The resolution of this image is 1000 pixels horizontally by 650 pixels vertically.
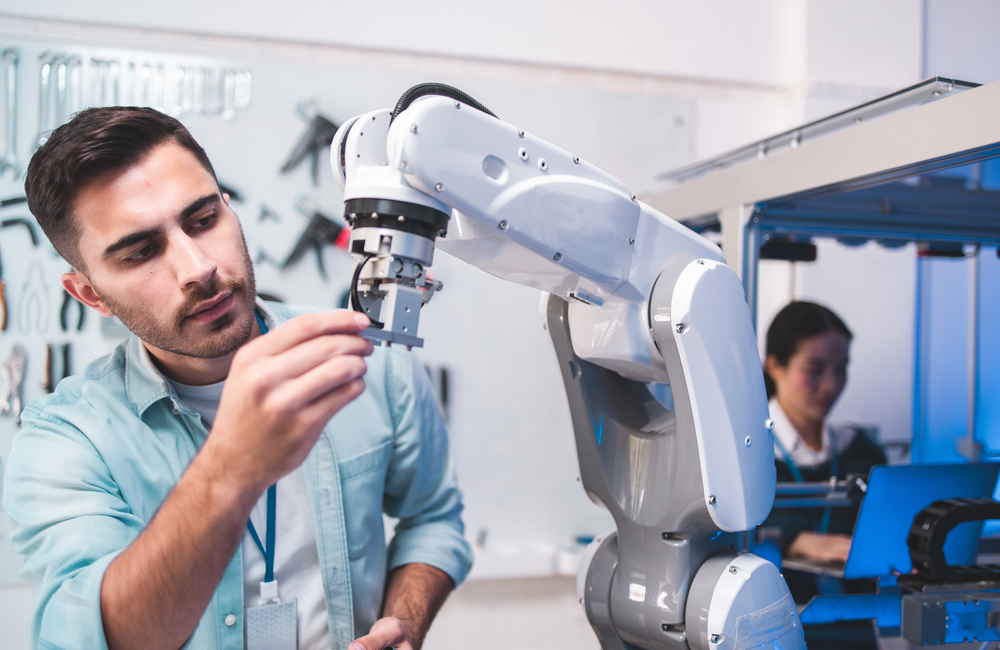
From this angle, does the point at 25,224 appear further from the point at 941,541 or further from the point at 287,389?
the point at 941,541

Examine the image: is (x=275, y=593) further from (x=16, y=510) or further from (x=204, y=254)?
(x=204, y=254)

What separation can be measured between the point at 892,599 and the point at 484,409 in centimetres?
121

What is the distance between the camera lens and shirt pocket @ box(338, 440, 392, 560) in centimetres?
109

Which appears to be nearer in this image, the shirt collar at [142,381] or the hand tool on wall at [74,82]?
the shirt collar at [142,381]

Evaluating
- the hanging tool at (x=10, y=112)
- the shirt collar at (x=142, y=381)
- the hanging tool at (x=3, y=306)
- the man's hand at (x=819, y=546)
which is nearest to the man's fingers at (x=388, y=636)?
the shirt collar at (x=142, y=381)

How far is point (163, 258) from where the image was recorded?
912 millimetres

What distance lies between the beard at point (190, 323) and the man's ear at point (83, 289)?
0.06m

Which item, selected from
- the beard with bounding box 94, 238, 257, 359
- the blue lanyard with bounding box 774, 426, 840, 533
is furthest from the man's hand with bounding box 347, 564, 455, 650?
the blue lanyard with bounding box 774, 426, 840, 533

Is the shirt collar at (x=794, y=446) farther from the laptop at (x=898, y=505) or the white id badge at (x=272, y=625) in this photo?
the white id badge at (x=272, y=625)

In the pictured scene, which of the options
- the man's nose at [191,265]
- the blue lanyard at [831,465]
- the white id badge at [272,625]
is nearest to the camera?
the man's nose at [191,265]

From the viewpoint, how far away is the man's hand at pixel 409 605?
971 mm

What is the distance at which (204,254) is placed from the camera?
924 mm

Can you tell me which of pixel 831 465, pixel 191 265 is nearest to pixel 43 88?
pixel 191 265

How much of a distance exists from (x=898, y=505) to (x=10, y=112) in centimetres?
226
